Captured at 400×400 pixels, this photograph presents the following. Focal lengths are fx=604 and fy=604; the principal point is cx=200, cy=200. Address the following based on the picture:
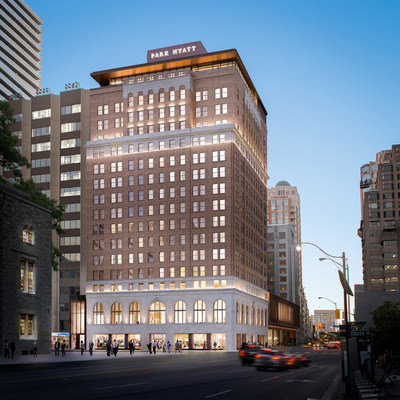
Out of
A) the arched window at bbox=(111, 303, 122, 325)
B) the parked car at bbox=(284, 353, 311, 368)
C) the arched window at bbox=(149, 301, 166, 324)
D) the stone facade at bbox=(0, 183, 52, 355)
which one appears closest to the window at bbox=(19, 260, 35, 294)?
the stone facade at bbox=(0, 183, 52, 355)

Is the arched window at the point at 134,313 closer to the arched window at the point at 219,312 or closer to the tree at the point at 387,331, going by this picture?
the arched window at the point at 219,312

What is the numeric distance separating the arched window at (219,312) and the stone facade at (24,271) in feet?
177

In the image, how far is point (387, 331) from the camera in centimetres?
6291

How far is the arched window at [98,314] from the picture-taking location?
5020 inches

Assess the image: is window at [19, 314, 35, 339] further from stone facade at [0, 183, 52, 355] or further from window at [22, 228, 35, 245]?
window at [22, 228, 35, 245]

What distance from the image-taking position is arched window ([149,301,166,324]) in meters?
123

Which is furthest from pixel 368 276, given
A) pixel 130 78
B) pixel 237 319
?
pixel 130 78

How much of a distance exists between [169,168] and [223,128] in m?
14.2

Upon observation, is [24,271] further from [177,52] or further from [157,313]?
[177,52]

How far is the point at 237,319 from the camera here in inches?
4759

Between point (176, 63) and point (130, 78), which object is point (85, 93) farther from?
point (176, 63)

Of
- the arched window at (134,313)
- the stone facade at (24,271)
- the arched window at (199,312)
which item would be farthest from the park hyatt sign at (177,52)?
the stone facade at (24,271)

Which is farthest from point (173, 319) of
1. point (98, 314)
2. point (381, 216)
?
point (381, 216)

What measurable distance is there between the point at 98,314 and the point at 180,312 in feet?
61.8
